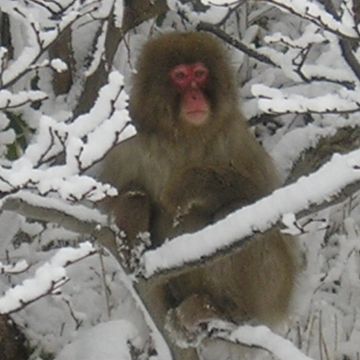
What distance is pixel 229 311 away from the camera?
13.7 ft

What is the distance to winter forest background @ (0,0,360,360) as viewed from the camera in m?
2.44

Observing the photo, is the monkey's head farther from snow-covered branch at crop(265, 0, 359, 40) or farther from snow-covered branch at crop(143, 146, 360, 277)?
snow-covered branch at crop(265, 0, 359, 40)

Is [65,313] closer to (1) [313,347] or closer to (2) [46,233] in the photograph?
(2) [46,233]

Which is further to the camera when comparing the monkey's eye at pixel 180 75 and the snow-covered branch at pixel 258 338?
the monkey's eye at pixel 180 75

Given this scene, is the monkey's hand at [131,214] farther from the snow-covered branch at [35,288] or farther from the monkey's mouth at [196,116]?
the snow-covered branch at [35,288]

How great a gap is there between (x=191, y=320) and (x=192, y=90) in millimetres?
819

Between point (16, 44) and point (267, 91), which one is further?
point (16, 44)

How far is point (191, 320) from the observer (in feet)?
13.0

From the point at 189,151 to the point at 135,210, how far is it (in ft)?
1.01

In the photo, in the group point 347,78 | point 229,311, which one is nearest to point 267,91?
point 347,78

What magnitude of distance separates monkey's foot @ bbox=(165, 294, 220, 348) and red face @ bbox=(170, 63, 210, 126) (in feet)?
2.15

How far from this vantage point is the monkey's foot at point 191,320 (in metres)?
3.85

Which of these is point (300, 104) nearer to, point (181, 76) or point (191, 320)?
point (181, 76)

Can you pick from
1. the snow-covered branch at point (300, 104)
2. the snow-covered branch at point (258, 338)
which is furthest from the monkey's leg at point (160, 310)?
the snow-covered branch at point (300, 104)
